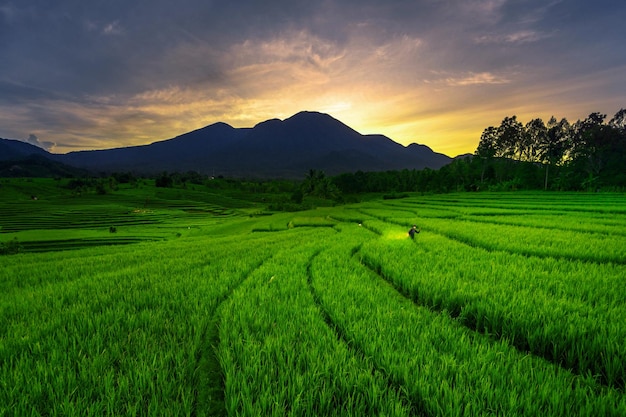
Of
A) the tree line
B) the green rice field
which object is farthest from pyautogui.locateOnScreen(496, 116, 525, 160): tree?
the green rice field

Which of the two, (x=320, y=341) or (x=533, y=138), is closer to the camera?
(x=320, y=341)

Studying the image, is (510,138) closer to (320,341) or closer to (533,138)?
(533,138)

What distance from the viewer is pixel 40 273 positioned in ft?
24.5

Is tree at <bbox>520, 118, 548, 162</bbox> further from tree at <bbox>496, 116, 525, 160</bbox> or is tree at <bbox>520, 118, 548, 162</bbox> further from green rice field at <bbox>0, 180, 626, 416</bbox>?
green rice field at <bbox>0, 180, 626, 416</bbox>

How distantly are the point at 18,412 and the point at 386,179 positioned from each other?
111 metres

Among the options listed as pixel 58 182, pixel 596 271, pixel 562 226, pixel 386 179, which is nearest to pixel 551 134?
pixel 386 179

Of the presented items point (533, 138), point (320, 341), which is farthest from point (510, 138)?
point (320, 341)

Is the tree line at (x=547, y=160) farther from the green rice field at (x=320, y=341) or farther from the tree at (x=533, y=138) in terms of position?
the green rice field at (x=320, y=341)

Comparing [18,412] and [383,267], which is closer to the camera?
[18,412]

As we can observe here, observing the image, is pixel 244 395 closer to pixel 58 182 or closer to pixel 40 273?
pixel 40 273

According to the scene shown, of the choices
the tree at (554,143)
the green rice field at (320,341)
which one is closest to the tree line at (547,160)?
the tree at (554,143)

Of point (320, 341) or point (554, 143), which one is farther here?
point (554, 143)

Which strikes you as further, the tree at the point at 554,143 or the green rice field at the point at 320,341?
the tree at the point at 554,143

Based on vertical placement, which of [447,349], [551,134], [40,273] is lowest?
[40,273]
